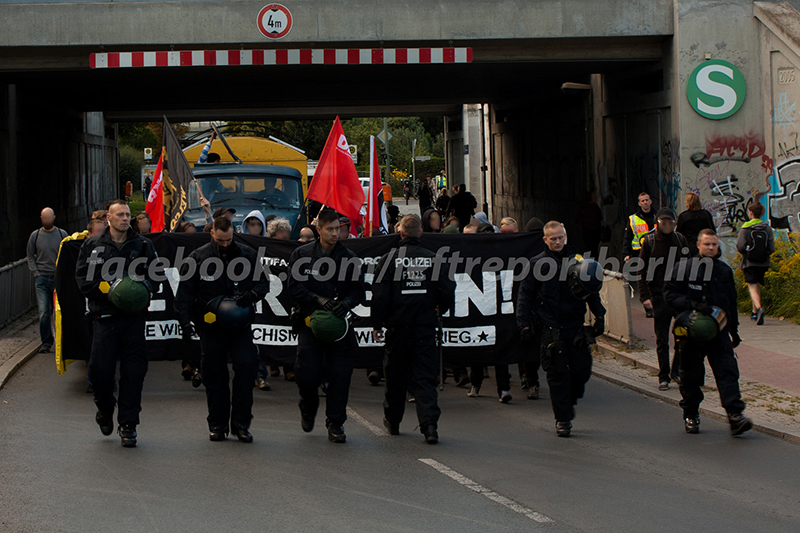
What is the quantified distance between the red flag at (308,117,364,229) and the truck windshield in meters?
4.39

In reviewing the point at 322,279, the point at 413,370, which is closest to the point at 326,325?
the point at 322,279

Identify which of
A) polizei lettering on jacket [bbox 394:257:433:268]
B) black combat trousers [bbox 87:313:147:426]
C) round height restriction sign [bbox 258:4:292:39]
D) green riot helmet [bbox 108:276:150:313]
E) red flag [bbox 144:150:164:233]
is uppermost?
round height restriction sign [bbox 258:4:292:39]

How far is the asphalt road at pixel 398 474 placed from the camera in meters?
5.60

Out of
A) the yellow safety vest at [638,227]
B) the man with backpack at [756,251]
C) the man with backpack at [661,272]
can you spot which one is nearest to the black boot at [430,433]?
the man with backpack at [661,272]

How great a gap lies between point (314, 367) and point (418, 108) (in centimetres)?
2617

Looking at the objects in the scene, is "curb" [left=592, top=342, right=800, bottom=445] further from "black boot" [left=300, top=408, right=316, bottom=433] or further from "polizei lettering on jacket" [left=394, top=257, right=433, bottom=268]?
"black boot" [left=300, top=408, right=316, bottom=433]

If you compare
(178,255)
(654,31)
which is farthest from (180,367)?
(654,31)

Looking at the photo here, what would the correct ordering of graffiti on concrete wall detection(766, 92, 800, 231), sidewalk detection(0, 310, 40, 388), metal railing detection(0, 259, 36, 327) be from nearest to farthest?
sidewalk detection(0, 310, 40, 388) → metal railing detection(0, 259, 36, 327) → graffiti on concrete wall detection(766, 92, 800, 231)

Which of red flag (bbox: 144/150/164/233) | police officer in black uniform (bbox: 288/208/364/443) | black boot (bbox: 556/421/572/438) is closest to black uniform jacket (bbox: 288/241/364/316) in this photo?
police officer in black uniform (bbox: 288/208/364/443)

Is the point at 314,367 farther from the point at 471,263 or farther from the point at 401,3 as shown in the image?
the point at 401,3

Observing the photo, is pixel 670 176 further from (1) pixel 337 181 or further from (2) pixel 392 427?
(2) pixel 392 427

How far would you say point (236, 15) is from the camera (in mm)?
16094

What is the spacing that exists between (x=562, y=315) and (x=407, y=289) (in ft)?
4.49

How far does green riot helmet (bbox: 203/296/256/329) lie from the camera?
7.41m
